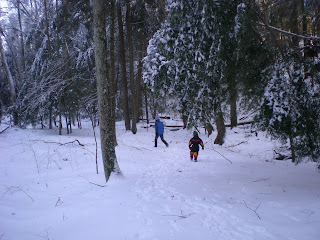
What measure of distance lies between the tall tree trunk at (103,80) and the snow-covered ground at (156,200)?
57 cm

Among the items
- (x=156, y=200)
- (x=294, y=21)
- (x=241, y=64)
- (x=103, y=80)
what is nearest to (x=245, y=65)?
(x=241, y=64)

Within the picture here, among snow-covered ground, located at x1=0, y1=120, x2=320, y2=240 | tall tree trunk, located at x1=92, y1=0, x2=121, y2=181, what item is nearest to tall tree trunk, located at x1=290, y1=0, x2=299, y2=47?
snow-covered ground, located at x1=0, y1=120, x2=320, y2=240

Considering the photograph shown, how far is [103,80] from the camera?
4.88 meters

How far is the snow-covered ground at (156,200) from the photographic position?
2.94 metres

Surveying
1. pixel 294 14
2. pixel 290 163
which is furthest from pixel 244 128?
pixel 294 14

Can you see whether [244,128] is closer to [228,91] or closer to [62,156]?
[228,91]

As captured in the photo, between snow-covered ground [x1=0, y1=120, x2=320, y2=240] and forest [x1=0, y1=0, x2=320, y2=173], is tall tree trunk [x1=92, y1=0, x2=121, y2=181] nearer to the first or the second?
forest [x1=0, y1=0, x2=320, y2=173]

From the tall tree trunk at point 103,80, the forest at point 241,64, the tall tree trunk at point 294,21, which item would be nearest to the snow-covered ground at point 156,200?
the tall tree trunk at point 103,80

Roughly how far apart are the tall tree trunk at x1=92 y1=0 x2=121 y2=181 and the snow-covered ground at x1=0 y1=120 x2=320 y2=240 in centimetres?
57

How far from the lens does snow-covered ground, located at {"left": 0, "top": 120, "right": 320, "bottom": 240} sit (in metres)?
2.94

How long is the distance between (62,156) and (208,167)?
5.48 metres

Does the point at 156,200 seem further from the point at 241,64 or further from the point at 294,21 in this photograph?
the point at 294,21

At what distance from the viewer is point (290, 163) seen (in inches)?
309

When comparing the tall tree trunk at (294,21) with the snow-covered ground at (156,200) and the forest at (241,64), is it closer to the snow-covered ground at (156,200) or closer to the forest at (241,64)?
the forest at (241,64)
